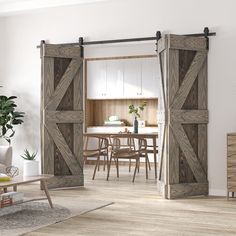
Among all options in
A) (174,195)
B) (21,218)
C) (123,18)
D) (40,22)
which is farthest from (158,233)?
(40,22)

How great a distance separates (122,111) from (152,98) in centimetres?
87

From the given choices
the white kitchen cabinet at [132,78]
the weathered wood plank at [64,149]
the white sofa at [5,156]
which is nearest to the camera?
the white sofa at [5,156]

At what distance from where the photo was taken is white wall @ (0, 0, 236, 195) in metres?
6.47

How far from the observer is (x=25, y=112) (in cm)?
785

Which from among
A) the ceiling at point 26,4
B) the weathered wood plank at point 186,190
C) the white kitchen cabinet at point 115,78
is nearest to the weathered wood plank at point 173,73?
the weathered wood plank at point 186,190

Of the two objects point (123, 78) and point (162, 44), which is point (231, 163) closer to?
point (162, 44)

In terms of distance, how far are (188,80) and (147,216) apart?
2.08 metres

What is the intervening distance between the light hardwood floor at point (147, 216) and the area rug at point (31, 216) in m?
0.12

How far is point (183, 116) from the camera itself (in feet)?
20.9

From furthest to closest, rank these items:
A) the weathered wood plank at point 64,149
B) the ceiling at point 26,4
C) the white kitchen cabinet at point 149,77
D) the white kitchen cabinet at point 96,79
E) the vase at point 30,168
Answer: the white kitchen cabinet at point 96,79 → the white kitchen cabinet at point 149,77 → the ceiling at point 26,4 → the weathered wood plank at point 64,149 → the vase at point 30,168

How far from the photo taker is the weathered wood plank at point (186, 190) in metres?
6.26

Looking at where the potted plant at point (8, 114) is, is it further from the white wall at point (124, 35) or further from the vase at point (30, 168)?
the vase at point (30, 168)

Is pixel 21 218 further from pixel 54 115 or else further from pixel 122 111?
pixel 122 111

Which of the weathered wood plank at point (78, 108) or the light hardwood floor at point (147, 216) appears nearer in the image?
the light hardwood floor at point (147, 216)
